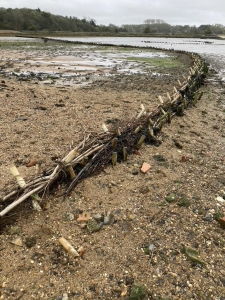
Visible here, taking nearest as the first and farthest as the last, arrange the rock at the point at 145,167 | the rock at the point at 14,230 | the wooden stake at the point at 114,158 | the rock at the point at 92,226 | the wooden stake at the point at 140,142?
the rock at the point at 14,230
the rock at the point at 92,226
the wooden stake at the point at 114,158
the rock at the point at 145,167
the wooden stake at the point at 140,142

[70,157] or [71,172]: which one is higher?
[70,157]

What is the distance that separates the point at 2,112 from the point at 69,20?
374 feet

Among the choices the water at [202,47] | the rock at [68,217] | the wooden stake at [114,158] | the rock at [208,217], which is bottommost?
the water at [202,47]

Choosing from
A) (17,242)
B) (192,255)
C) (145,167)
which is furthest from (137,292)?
(145,167)

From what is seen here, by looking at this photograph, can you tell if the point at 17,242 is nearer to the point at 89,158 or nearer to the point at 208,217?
the point at 89,158

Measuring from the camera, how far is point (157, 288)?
283cm

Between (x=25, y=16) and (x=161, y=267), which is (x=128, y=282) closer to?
(x=161, y=267)

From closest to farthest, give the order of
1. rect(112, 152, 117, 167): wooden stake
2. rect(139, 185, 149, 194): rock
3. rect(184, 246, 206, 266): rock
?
rect(184, 246, 206, 266): rock
rect(139, 185, 149, 194): rock
rect(112, 152, 117, 167): wooden stake

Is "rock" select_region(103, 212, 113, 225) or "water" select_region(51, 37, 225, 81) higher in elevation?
"rock" select_region(103, 212, 113, 225)

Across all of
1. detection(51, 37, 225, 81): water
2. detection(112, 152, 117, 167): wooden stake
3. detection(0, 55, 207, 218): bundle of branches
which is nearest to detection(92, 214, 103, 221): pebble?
detection(0, 55, 207, 218): bundle of branches

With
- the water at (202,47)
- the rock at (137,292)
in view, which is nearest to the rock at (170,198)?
the rock at (137,292)

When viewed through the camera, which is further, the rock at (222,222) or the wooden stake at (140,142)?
the wooden stake at (140,142)

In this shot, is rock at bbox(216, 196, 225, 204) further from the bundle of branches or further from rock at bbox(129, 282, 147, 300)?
rock at bbox(129, 282, 147, 300)

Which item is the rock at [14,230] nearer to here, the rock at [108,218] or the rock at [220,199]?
the rock at [108,218]
